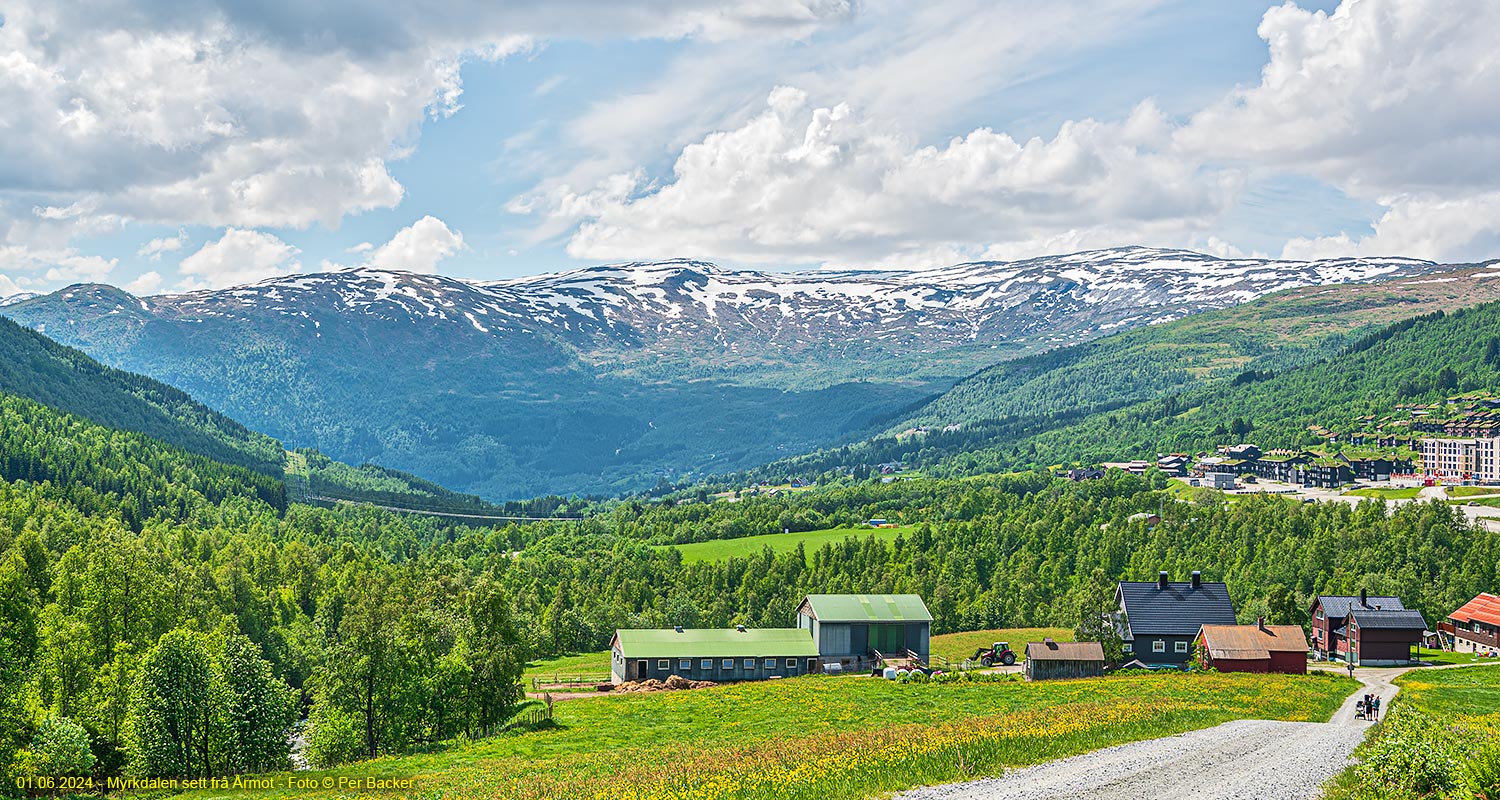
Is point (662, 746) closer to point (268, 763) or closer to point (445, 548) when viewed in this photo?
point (268, 763)

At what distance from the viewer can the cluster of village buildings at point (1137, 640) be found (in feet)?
308

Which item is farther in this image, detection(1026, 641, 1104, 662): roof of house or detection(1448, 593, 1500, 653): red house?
detection(1448, 593, 1500, 653): red house

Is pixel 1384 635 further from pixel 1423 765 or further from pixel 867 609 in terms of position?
pixel 1423 765

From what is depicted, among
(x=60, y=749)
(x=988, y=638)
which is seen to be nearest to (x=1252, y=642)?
(x=988, y=638)

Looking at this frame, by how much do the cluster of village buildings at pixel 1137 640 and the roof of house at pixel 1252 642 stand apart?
8cm

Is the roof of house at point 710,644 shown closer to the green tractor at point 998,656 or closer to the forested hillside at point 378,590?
the forested hillside at point 378,590

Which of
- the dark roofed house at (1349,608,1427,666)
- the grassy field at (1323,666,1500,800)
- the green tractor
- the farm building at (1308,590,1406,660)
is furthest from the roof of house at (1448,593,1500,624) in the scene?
the grassy field at (1323,666,1500,800)

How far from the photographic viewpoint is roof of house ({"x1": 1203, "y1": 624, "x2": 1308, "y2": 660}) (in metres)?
92.2

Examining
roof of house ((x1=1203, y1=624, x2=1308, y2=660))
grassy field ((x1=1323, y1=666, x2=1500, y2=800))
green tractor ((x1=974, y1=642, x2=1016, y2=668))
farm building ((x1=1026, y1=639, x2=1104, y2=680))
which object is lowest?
green tractor ((x1=974, y1=642, x2=1016, y2=668))

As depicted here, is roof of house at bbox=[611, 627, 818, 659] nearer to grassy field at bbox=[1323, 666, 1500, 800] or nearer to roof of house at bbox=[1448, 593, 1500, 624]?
roof of house at bbox=[1448, 593, 1500, 624]

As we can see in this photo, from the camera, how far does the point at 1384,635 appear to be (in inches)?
4090

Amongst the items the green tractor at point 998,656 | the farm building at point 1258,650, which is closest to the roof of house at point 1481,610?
the farm building at point 1258,650

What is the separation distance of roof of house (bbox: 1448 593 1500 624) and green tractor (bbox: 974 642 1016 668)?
4661cm

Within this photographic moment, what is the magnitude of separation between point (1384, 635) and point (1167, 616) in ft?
68.2
